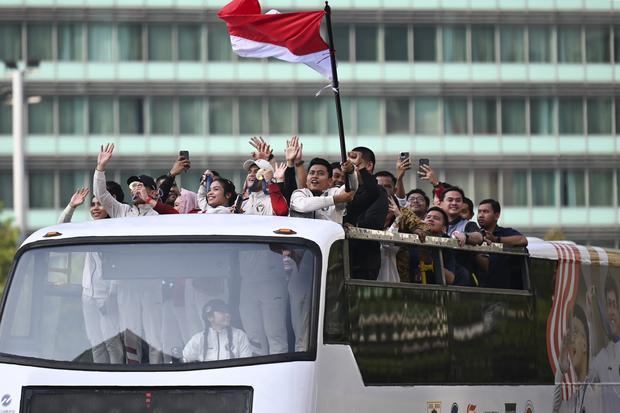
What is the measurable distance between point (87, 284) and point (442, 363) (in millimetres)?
3092

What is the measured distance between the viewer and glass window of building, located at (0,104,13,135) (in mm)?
69000

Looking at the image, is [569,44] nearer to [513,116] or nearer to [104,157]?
[513,116]

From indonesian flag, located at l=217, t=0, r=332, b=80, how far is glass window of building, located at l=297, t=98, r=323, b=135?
50.3 meters

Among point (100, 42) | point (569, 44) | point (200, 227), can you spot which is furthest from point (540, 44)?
point (200, 227)

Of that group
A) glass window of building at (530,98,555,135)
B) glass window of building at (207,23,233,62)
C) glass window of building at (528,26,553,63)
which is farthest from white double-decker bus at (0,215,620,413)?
glass window of building at (528,26,553,63)

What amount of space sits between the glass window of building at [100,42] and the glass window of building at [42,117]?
253 cm

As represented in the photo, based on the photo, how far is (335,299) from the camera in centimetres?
1240

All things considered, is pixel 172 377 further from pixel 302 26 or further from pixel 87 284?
pixel 302 26

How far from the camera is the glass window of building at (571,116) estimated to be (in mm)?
69500

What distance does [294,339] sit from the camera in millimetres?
12039

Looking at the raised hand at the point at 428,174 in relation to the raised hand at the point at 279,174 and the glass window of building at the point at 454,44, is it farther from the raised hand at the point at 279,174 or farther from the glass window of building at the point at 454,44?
the glass window of building at the point at 454,44

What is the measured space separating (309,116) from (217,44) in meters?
4.61

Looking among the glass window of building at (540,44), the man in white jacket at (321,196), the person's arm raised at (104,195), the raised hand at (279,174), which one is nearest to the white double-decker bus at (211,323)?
the man in white jacket at (321,196)

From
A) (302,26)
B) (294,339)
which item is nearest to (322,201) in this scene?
(294,339)
